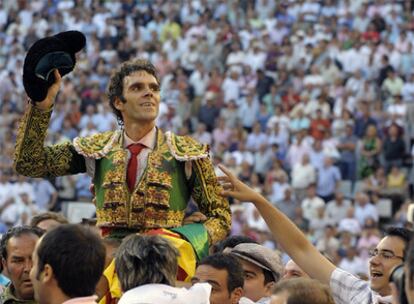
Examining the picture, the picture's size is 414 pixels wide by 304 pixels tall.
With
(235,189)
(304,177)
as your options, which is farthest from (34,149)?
(304,177)

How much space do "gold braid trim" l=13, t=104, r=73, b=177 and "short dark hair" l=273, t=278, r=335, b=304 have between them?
7.44 ft

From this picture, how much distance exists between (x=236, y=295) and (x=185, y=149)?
91cm

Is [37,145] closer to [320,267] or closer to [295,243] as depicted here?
[295,243]

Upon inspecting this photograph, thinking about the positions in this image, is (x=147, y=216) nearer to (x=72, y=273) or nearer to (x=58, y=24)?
(x=72, y=273)

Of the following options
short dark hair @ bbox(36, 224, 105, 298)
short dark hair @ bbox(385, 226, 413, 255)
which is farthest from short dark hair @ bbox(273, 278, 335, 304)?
short dark hair @ bbox(385, 226, 413, 255)

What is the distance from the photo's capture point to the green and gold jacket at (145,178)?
717 cm

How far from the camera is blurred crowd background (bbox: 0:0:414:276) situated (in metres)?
20.6

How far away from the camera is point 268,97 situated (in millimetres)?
24125

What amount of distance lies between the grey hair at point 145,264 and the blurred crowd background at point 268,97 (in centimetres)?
1237

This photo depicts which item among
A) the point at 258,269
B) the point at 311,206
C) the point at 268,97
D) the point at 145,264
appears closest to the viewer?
the point at 145,264

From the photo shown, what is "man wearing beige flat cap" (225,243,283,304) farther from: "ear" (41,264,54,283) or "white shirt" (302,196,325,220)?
"white shirt" (302,196,325,220)

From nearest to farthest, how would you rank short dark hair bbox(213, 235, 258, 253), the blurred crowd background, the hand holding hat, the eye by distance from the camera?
the hand holding hat → the eye → short dark hair bbox(213, 235, 258, 253) → the blurred crowd background

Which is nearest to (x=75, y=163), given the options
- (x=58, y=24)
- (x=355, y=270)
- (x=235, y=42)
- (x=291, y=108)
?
(x=355, y=270)

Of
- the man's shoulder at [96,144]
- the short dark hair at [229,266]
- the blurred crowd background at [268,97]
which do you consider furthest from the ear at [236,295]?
the blurred crowd background at [268,97]
